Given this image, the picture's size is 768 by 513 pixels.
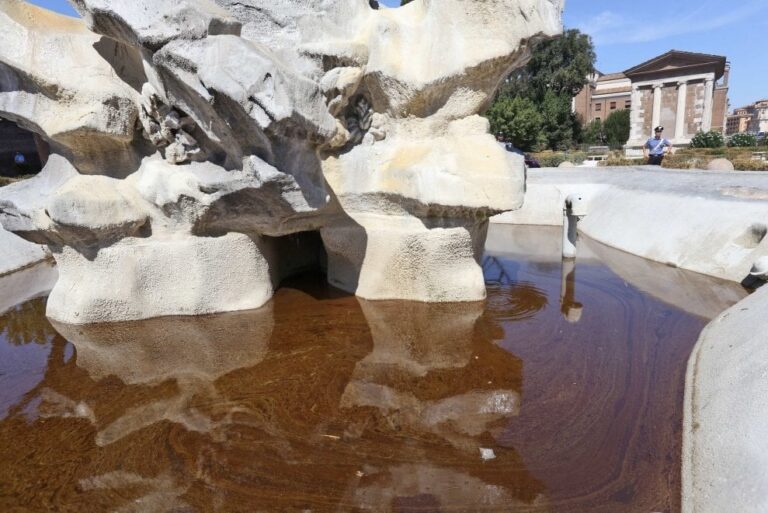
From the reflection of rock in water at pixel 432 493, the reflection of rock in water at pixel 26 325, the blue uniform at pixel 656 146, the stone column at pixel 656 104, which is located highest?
the stone column at pixel 656 104

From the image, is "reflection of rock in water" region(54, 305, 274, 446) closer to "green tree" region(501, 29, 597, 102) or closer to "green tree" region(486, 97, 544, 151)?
"green tree" region(486, 97, 544, 151)

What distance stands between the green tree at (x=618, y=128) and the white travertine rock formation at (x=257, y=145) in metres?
40.4

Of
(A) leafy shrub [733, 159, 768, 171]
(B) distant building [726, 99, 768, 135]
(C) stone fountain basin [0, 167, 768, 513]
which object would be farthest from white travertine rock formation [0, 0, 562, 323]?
(B) distant building [726, 99, 768, 135]

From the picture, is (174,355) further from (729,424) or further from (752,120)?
(752,120)

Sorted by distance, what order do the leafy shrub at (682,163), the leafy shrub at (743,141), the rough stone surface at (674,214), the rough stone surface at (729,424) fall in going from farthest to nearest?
the leafy shrub at (743,141)
the leafy shrub at (682,163)
the rough stone surface at (674,214)
the rough stone surface at (729,424)

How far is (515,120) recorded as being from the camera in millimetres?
30594

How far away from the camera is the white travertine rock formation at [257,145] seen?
507 cm

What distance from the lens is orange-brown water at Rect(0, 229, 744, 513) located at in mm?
3051

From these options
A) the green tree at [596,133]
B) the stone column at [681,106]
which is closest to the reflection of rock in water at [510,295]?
the stone column at [681,106]

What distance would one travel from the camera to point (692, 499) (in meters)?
2.85

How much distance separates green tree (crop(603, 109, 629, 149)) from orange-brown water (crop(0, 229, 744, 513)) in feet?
→ 132

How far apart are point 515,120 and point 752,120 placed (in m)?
79.9

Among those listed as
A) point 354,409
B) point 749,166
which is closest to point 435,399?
point 354,409

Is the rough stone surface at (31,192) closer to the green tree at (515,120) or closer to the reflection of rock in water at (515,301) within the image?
the reflection of rock in water at (515,301)
